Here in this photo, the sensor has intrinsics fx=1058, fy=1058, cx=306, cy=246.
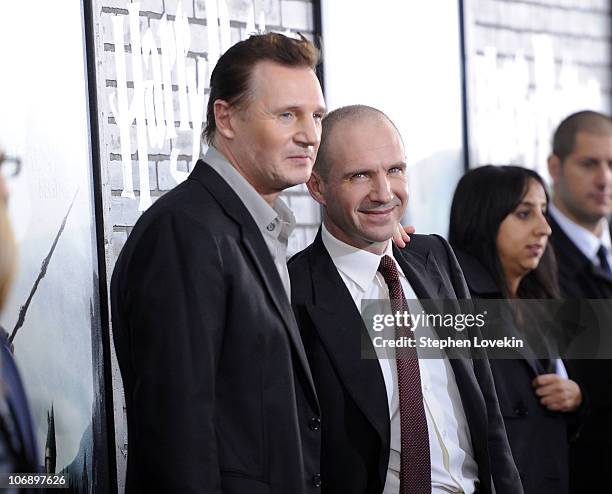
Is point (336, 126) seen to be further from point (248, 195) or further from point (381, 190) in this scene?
point (248, 195)

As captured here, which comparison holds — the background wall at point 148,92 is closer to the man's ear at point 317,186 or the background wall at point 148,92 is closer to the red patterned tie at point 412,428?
the man's ear at point 317,186

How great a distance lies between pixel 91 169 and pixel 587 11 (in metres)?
3.60

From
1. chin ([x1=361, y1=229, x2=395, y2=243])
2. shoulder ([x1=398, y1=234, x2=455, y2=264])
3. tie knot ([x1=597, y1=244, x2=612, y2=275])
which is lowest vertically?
tie knot ([x1=597, y1=244, x2=612, y2=275])

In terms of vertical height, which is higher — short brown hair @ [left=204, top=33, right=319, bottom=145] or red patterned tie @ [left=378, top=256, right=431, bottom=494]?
short brown hair @ [left=204, top=33, right=319, bottom=145]

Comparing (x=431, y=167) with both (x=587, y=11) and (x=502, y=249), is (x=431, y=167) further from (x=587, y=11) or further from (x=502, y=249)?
(x=587, y=11)

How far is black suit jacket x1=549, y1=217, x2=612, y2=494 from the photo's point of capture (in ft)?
12.4

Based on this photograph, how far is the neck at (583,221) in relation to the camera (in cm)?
442

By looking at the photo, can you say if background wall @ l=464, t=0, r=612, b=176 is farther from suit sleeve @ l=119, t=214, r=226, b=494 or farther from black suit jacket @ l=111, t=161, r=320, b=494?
suit sleeve @ l=119, t=214, r=226, b=494

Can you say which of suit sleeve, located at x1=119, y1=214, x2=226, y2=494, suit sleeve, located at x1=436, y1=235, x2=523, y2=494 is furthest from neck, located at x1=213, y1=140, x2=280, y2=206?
suit sleeve, located at x1=436, y1=235, x2=523, y2=494

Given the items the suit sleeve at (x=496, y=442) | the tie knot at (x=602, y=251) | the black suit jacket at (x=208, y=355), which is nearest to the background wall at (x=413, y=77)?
the tie knot at (x=602, y=251)

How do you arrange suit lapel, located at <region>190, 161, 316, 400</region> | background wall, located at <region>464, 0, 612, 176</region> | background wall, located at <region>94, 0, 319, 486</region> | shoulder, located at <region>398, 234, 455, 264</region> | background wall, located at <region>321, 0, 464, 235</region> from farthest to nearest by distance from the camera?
background wall, located at <region>464, 0, 612, 176</region> → background wall, located at <region>321, 0, 464, 235</region> → background wall, located at <region>94, 0, 319, 486</region> → shoulder, located at <region>398, 234, 455, 264</region> → suit lapel, located at <region>190, 161, 316, 400</region>

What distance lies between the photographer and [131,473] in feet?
7.88

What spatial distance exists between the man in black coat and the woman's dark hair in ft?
3.76

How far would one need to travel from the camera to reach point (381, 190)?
9.00 ft
